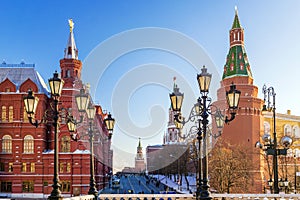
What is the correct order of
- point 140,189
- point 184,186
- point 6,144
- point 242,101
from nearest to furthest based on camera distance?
point 6,144, point 242,101, point 184,186, point 140,189

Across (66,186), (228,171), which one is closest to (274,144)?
(228,171)

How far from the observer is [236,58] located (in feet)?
208

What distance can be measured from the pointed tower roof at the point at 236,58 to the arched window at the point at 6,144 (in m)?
34.3

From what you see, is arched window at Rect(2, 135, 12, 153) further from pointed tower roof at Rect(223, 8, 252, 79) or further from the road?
pointed tower roof at Rect(223, 8, 252, 79)

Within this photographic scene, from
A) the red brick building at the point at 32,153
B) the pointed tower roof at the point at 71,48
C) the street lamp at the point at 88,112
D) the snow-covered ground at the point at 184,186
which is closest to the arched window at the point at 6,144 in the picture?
the red brick building at the point at 32,153

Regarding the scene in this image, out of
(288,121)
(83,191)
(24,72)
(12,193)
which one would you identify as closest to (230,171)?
(83,191)

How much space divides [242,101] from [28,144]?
3203cm

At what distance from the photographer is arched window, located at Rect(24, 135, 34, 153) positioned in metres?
47.8

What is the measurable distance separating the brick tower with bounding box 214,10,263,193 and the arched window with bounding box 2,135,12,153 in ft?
96.2

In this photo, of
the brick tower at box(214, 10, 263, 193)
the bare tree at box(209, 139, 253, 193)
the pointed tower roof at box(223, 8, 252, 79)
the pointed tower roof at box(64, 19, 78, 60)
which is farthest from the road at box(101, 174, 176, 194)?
the pointed tower roof at box(223, 8, 252, 79)

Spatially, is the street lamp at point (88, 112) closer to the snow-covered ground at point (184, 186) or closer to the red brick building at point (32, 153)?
the red brick building at point (32, 153)

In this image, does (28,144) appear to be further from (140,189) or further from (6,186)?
(140,189)

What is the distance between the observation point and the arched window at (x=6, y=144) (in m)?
47.7

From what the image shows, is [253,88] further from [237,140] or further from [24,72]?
[24,72]
